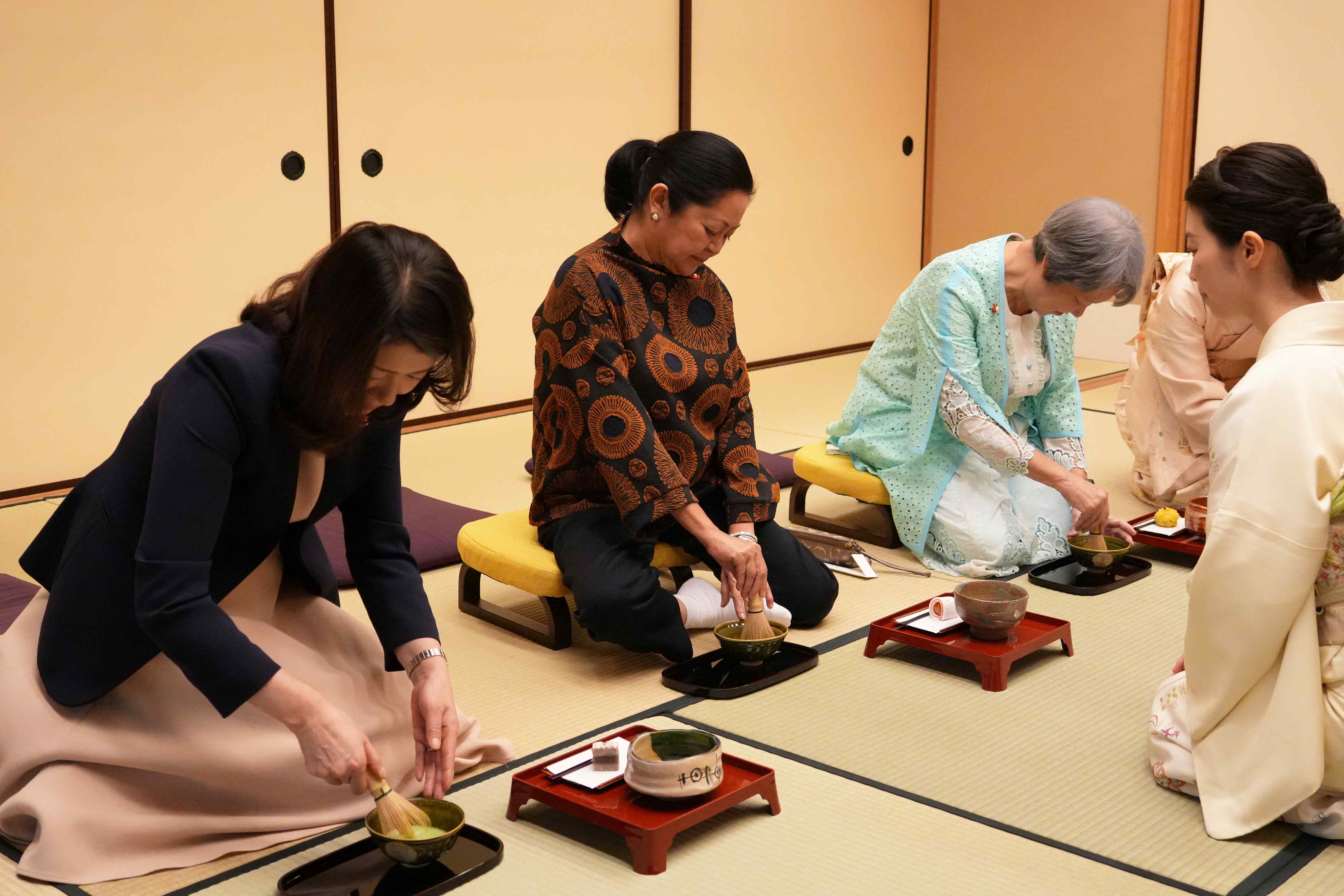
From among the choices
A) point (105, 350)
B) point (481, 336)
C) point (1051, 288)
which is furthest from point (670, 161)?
point (481, 336)

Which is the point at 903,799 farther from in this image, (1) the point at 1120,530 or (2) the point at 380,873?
(1) the point at 1120,530

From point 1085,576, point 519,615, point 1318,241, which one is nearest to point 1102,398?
point 1085,576

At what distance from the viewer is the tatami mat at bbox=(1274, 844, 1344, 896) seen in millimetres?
1914

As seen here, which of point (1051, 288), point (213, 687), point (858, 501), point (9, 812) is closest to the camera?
point (213, 687)

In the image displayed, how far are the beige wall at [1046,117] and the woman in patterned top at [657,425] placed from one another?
447cm

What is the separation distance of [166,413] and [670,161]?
130 centimetres

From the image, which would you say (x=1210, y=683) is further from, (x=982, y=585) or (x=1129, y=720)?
(x=982, y=585)

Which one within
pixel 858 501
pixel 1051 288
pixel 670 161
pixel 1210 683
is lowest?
pixel 858 501

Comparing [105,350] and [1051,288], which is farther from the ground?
[1051,288]

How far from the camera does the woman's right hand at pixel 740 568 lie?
8.93 ft

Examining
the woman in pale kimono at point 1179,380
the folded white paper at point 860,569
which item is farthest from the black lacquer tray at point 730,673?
the woman in pale kimono at point 1179,380

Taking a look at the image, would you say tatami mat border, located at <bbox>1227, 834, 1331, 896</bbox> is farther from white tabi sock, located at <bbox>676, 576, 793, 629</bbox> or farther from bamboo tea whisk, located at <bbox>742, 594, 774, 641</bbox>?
white tabi sock, located at <bbox>676, 576, 793, 629</bbox>

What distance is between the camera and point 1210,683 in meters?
2.10

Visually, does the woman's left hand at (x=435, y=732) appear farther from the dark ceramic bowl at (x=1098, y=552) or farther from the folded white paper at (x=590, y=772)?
the dark ceramic bowl at (x=1098, y=552)
